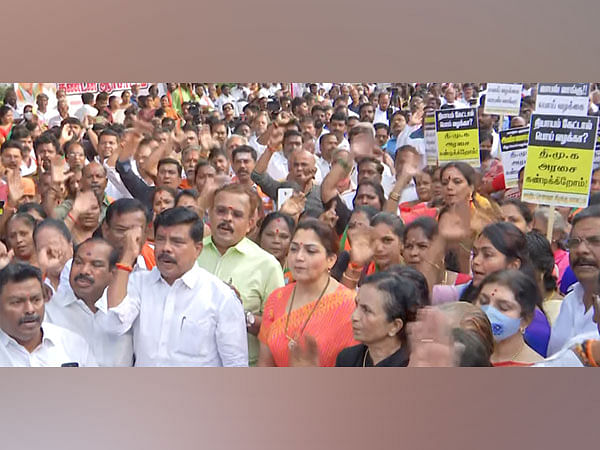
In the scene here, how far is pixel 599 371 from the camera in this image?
4.55 meters

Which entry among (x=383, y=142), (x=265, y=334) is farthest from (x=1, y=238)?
(x=383, y=142)

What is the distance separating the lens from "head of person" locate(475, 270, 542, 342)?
438 centimetres

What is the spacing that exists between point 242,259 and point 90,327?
78 cm

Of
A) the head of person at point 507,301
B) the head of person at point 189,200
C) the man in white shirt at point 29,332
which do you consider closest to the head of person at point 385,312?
the head of person at point 507,301

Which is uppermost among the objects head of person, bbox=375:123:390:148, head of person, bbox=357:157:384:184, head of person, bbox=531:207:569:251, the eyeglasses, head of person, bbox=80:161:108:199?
head of person, bbox=375:123:390:148

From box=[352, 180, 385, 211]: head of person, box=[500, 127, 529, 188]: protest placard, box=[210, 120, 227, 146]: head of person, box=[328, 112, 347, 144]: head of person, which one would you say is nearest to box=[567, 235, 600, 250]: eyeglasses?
box=[500, 127, 529, 188]: protest placard

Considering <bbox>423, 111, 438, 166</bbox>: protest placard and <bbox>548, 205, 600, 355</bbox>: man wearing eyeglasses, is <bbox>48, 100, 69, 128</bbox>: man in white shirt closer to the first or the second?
<bbox>423, 111, 438, 166</bbox>: protest placard

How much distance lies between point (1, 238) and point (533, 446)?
271 cm

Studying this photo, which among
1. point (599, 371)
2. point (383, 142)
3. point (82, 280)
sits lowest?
point (599, 371)

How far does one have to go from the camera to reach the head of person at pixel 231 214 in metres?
4.46

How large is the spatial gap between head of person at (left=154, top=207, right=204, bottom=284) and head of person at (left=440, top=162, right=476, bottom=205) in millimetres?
1222

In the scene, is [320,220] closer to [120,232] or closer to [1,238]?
[120,232]

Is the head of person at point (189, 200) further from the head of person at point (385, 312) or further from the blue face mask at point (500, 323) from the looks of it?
the blue face mask at point (500, 323)

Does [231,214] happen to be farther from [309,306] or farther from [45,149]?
[45,149]
